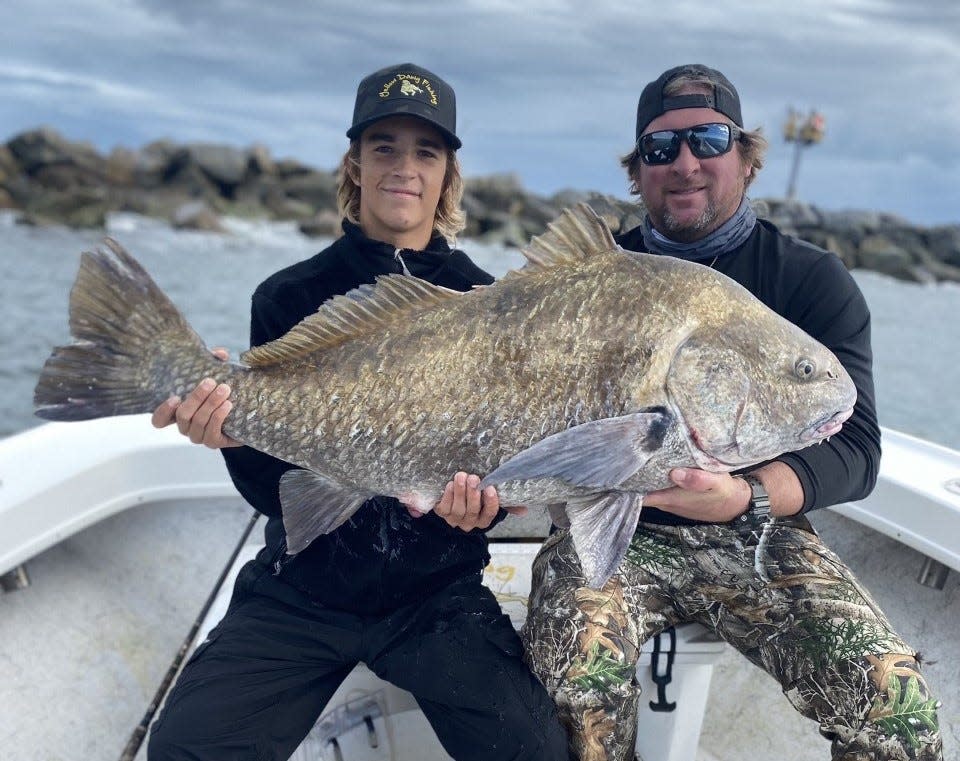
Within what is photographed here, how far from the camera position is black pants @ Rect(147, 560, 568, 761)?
8.64ft

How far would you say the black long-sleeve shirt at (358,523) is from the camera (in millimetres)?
2971

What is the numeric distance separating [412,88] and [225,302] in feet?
79.3

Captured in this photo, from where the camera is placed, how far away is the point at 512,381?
2.54 meters

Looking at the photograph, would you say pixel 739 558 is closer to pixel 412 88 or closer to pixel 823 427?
pixel 823 427

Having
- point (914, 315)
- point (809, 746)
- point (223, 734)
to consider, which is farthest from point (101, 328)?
point (914, 315)

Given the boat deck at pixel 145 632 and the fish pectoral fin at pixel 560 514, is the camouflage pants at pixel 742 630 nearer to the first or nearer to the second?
the fish pectoral fin at pixel 560 514

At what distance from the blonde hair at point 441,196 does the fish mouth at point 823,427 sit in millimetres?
1660

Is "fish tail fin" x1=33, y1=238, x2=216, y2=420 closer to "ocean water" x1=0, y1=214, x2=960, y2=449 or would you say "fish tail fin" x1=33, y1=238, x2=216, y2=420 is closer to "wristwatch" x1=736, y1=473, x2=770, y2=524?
"wristwatch" x1=736, y1=473, x2=770, y2=524

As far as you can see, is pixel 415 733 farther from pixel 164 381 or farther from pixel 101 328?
pixel 101 328

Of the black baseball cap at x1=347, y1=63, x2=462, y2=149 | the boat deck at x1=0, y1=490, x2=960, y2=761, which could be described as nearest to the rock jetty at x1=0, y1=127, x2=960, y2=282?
the boat deck at x1=0, y1=490, x2=960, y2=761

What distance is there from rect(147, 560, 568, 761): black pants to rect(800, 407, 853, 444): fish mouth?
4.02 feet

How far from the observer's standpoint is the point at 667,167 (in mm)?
3490

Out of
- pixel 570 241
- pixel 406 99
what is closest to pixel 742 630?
pixel 570 241

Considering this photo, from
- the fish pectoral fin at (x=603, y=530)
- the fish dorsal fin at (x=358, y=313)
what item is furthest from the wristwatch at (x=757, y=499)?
the fish dorsal fin at (x=358, y=313)
